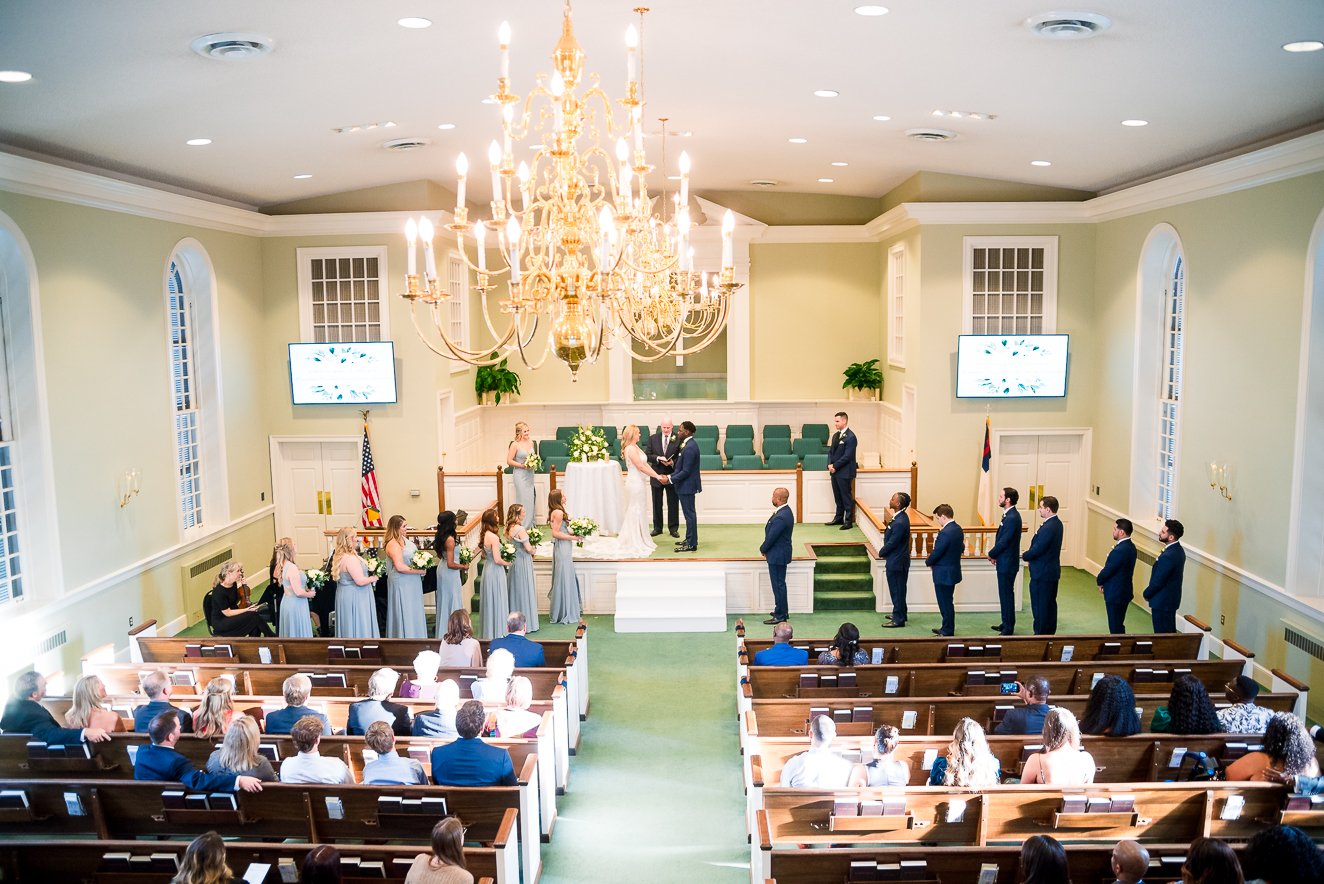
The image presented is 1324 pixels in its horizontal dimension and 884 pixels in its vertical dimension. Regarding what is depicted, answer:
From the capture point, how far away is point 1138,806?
237 inches

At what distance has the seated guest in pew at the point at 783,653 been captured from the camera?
8.66 metres

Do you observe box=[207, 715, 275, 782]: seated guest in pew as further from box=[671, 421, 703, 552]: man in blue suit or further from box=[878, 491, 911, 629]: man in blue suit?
box=[671, 421, 703, 552]: man in blue suit

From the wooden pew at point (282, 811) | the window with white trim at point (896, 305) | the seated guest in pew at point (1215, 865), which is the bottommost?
the wooden pew at point (282, 811)

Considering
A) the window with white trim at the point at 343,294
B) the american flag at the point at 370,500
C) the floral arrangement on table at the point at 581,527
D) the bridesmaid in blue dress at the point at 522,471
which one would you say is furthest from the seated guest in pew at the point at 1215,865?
the window with white trim at the point at 343,294

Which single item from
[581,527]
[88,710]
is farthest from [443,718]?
[581,527]

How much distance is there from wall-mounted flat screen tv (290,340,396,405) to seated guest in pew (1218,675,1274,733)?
11.3m

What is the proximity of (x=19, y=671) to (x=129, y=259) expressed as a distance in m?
4.60

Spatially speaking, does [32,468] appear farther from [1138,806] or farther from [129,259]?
[1138,806]

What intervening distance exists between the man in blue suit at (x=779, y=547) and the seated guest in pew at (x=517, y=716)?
4504 mm

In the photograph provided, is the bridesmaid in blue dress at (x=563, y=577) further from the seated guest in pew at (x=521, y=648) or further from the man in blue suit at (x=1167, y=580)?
the man in blue suit at (x=1167, y=580)

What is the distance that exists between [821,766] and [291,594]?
6.03 meters

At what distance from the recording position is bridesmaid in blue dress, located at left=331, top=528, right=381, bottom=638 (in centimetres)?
1048

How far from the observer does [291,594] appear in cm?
1021

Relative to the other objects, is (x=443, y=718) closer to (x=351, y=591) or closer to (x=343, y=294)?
(x=351, y=591)
